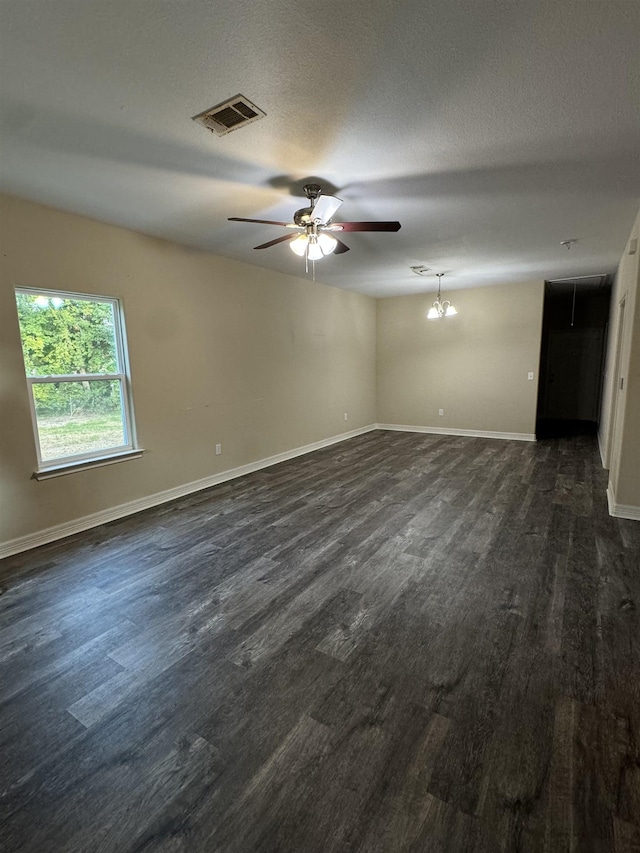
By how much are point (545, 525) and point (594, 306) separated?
6666 millimetres

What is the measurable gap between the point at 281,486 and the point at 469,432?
4.15m

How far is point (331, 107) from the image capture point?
1920 millimetres

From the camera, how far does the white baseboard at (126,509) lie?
3094 mm

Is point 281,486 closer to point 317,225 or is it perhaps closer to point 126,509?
point 126,509

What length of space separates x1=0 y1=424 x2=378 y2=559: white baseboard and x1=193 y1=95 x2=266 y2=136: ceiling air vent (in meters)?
3.17

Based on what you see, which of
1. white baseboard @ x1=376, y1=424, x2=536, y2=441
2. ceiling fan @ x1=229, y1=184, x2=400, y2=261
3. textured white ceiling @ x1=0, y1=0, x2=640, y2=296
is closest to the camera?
textured white ceiling @ x1=0, y1=0, x2=640, y2=296

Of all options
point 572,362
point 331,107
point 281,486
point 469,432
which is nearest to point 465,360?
point 469,432

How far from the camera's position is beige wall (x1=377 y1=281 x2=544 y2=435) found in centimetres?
652

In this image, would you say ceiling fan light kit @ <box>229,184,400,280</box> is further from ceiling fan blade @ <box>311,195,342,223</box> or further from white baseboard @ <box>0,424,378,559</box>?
white baseboard @ <box>0,424,378,559</box>

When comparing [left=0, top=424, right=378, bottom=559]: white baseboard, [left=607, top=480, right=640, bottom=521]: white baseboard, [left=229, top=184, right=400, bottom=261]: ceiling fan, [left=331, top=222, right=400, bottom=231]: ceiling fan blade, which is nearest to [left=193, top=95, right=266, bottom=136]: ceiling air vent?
[left=229, top=184, right=400, bottom=261]: ceiling fan

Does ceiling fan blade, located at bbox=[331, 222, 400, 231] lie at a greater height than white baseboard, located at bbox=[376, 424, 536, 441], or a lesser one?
greater

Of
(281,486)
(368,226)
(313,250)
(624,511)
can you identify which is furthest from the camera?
(281,486)

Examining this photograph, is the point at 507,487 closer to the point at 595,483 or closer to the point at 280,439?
the point at 595,483

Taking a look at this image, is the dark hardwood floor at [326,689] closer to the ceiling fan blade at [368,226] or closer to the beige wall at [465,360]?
the ceiling fan blade at [368,226]
